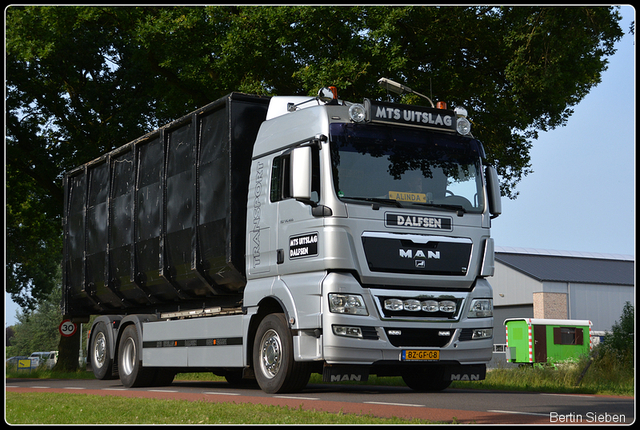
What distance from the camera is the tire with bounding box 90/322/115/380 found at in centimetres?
1602

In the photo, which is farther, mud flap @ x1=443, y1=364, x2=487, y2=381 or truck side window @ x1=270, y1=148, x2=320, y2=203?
mud flap @ x1=443, y1=364, x2=487, y2=381

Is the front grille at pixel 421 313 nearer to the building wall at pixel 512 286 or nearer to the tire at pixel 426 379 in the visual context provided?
the tire at pixel 426 379

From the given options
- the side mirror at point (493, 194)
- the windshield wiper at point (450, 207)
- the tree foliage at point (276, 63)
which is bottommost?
the windshield wiper at point (450, 207)

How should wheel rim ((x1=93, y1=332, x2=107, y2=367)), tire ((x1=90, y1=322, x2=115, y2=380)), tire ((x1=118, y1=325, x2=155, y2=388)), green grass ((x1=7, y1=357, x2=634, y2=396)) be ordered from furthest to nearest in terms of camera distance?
wheel rim ((x1=93, y1=332, x2=107, y2=367)) → tire ((x1=90, y1=322, x2=115, y2=380)) → tire ((x1=118, y1=325, x2=155, y2=388)) → green grass ((x1=7, y1=357, x2=634, y2=396))

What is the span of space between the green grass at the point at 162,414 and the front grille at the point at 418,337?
7.56ft

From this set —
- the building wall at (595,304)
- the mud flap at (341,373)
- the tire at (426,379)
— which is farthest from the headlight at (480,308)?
the building wall at (595,304)

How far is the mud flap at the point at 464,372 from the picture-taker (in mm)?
11672

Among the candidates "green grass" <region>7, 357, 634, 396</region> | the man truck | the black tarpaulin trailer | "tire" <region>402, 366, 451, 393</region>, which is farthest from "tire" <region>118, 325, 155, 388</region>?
"tire" <region>402, 366, 451, 393</region>

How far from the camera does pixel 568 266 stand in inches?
2002

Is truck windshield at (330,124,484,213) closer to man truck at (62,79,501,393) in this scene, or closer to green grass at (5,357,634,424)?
man truck at (62,79,501,393)

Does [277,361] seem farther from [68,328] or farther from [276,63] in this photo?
[276,63]

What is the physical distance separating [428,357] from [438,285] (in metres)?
0.97

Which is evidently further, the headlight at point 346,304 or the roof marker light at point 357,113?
the roof marker light at point 357,113

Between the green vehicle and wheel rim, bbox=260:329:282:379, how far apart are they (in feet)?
→ 73.0
